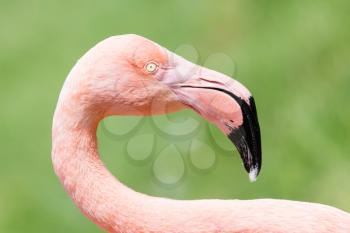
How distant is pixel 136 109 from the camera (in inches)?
63.9

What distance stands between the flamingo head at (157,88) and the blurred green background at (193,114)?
1.59 m

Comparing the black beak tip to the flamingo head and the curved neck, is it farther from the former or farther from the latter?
the curved neck

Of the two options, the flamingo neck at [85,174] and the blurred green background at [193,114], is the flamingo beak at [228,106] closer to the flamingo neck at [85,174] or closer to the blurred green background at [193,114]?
the flamingo neck at [85,174]

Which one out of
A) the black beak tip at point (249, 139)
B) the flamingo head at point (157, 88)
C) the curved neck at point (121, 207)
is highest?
the flamingo head at point (157, 88)

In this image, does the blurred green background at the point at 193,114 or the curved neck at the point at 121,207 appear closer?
the curved neck at the point at 121,207

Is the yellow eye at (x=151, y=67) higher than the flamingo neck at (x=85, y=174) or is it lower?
higher

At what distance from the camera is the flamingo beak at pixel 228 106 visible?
157 cm

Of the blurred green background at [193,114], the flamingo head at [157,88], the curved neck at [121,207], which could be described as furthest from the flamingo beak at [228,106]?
the blurred green background at [193,114]

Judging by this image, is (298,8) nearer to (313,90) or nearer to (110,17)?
(313,90)

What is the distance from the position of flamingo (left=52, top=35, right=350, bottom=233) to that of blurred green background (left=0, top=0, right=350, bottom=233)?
5.22 ft

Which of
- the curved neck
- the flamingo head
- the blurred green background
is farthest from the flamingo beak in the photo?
the blurred green background

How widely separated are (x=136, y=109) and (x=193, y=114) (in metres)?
1.97

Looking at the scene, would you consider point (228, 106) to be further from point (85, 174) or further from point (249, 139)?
point (85, 174)

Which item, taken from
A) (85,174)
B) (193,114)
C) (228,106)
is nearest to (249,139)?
(228,106)
